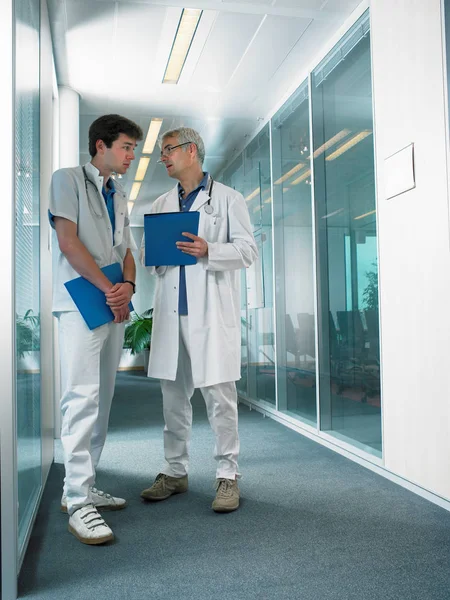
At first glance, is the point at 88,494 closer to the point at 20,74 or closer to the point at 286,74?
the point at 20,74

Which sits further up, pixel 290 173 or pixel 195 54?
pixel 195 54

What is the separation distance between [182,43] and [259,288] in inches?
95.6

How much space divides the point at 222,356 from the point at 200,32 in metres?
2.56

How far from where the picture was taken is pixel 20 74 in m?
2.13

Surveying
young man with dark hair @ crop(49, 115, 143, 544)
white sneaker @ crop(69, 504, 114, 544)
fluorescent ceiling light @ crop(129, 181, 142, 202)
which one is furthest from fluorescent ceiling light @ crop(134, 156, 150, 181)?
white sneaker @ crop(69, 504, 114, 544)

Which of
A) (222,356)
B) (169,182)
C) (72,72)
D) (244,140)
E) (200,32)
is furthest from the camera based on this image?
(169,182)

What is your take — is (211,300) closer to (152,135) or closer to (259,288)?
(259,288)

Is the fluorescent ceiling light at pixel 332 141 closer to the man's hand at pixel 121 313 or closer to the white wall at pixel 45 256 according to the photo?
the white wall at pixel 45 256

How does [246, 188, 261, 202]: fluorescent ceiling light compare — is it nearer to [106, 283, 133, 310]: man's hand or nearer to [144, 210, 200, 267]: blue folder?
[144, 210, 200, 267]: blue folder

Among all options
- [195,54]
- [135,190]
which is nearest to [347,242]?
[195,54]

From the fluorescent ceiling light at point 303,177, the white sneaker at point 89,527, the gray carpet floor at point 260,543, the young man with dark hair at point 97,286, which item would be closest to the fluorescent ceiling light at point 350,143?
the fluorescent ceiling light at point 303,177

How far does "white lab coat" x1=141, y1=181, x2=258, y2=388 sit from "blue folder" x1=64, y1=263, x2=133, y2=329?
0.46m

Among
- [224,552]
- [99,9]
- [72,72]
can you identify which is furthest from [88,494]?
[72,72]

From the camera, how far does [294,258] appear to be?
4.86m
